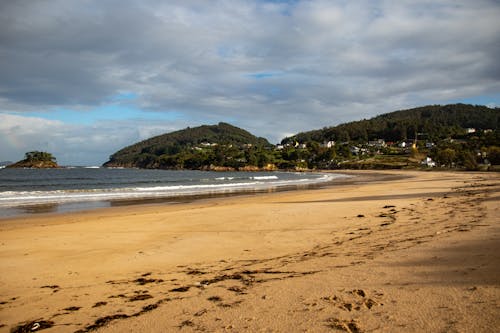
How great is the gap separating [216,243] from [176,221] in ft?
16.0

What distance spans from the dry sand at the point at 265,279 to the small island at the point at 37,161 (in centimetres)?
17377

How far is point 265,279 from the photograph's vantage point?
5.38m

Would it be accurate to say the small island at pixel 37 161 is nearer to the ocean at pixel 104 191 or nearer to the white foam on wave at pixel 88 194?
the ocean at pixel 104 191

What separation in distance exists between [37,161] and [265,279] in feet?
598

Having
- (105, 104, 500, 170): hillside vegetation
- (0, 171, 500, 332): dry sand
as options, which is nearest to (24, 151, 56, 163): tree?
(105, 104, 500, 170): hillside vegetation

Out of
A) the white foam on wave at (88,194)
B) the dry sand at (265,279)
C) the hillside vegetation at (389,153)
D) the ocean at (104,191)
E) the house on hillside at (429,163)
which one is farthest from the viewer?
the house on hillside at (429,163)

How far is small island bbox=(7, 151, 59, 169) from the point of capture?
159 meters

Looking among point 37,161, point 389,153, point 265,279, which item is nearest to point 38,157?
point 37,161

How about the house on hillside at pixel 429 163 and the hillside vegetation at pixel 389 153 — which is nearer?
the hillside vegetation at pixel 389 153

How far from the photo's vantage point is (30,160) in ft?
526

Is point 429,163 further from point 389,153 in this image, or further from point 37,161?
point 37,161

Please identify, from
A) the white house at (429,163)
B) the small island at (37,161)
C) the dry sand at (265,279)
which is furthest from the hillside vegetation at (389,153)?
the dry sand at (265,279)

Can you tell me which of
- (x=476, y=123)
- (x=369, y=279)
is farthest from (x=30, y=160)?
(x=476, y=123)

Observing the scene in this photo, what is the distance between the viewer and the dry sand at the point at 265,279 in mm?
3816
